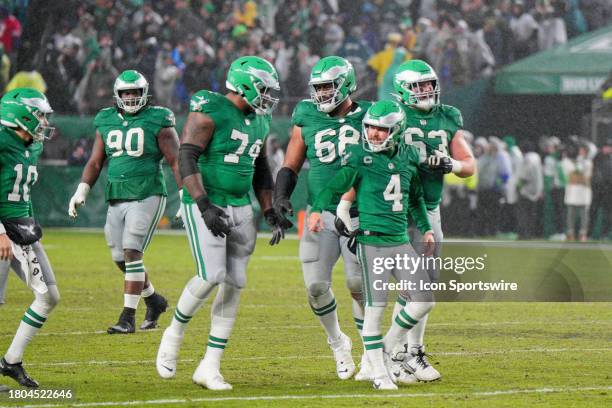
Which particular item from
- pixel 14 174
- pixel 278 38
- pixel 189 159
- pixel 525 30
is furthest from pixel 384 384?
pixel 278 38

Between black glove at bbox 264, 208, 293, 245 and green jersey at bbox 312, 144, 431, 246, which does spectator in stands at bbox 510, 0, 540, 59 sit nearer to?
black glove at bbox 264, 208, 293, 245

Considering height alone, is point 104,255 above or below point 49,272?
below

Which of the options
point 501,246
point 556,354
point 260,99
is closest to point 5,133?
point 260,99

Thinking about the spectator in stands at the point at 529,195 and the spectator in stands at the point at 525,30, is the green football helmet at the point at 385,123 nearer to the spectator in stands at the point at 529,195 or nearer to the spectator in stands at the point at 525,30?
the spectator in stands at the point at 529,195

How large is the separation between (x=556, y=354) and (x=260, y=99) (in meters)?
2.83

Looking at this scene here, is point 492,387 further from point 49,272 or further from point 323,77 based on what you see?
point 49,272

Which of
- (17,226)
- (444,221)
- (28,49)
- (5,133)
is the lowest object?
(444,221)

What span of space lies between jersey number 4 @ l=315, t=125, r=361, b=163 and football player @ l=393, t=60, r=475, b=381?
1.38ft

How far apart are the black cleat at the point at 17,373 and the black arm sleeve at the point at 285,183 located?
176 cm

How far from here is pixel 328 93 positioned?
739 cm

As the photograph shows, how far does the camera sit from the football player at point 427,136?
25.0 ft

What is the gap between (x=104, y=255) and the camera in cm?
1742

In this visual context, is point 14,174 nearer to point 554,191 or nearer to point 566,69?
point 554,191

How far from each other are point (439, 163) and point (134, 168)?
3345 mm
